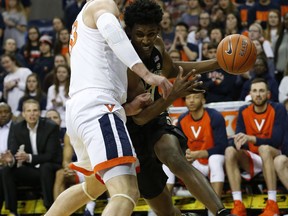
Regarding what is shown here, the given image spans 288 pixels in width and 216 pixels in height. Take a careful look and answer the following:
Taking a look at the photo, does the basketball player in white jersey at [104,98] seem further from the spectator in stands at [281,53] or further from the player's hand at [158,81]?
the spectator in stands at [281,53]

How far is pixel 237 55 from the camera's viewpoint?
18.1 ft

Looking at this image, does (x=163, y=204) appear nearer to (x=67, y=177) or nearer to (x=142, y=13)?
(x=142, y=13)

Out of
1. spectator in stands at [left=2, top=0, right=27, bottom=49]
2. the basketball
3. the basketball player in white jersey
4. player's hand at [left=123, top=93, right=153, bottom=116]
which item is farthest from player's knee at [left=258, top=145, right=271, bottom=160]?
spectator in stands at [left=2, top=0, right=27, bottom=49]

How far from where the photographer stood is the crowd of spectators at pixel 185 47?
10102 millimetres

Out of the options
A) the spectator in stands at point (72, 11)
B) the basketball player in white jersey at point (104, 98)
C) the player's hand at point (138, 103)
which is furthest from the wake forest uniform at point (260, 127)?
the spectator in stands at point (72, 11)

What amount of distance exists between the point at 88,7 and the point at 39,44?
24.5ft

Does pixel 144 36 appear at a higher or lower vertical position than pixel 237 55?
higher

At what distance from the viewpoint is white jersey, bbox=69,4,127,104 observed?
5082mm

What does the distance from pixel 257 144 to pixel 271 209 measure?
0.78 m

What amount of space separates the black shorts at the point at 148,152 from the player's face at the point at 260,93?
9.13ft

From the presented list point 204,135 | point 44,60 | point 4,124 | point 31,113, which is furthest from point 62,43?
point 204,135

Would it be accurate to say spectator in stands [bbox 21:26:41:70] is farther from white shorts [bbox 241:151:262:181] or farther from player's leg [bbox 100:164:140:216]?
player's leg [bbox 100:164:140:216]

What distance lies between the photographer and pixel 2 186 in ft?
30.3

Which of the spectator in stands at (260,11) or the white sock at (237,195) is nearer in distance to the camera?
the white sock at (237,195)
